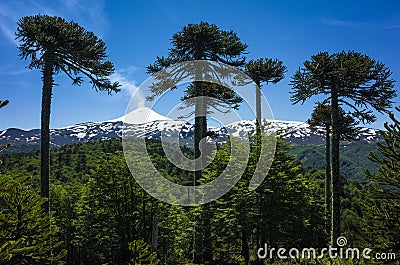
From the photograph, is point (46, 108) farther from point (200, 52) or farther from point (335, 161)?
A: point (335, 161)

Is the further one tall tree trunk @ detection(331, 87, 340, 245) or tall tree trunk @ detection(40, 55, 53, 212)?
tall tree trunk @ detection(331, 87, 340, 245)

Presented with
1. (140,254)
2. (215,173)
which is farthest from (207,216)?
(140,254)

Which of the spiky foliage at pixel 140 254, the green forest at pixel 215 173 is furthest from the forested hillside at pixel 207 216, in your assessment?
the spiky foliage at pixel 140 254

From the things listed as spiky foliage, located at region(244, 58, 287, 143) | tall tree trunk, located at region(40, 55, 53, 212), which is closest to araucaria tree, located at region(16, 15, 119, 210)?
tall tree trunk, located at region(40, 55, 53, 212)

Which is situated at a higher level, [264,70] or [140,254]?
[264,70]

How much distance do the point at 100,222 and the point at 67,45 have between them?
8.73m

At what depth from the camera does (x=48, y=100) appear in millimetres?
14789

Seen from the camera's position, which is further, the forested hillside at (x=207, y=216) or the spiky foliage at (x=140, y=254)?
the forested hillside at (x=207, y=216)

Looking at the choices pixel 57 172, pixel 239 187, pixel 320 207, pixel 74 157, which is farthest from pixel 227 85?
pixel 74 157

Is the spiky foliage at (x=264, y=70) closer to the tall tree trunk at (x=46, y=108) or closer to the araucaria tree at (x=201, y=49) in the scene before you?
the araucaria tree at (x=201, y=49)

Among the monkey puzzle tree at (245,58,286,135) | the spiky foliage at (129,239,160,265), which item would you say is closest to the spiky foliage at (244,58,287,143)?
the monkey puzzle tree at (245,58,286,135)

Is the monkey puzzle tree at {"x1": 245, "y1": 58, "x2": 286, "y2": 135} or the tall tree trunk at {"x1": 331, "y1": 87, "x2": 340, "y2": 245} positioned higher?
the monkey puzzle tree at {"x1": 245, "y1": 58, "x2": 286, "y2": 135}

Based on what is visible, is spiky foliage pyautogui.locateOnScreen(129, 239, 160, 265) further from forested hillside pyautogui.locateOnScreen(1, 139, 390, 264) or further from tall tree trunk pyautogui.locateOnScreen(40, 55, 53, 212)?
tall tree trunk pyautogui.locateOnScreen(40, 55, 53, 212)

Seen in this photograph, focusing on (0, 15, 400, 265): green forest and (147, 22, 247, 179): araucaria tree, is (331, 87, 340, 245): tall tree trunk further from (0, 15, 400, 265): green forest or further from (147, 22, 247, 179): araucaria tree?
(147, 22, 247, 179): araucaria tree
